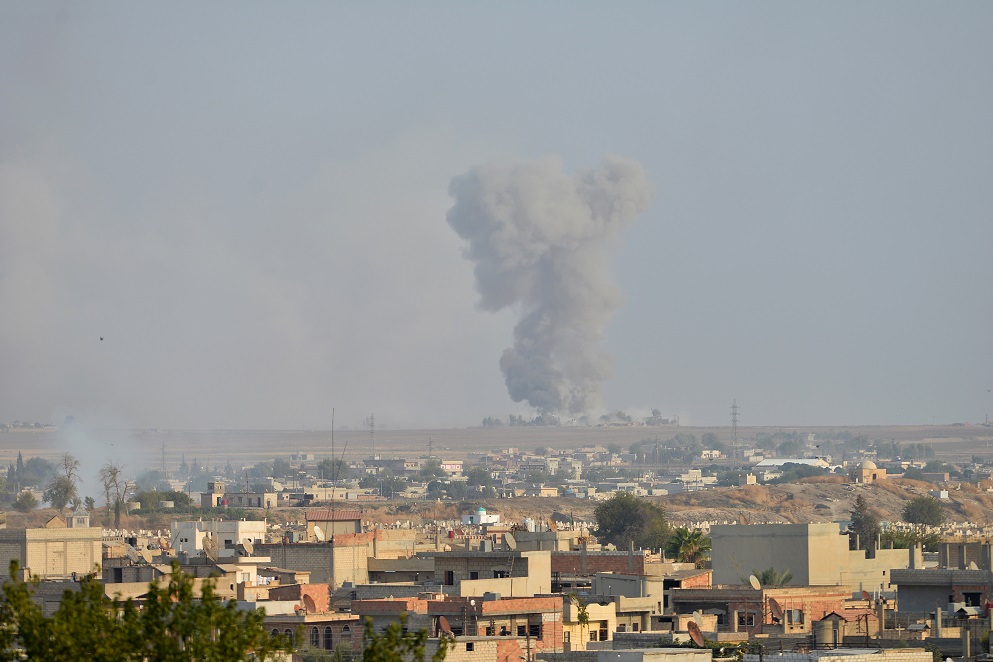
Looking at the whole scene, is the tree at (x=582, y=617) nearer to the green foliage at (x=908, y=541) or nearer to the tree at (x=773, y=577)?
the tree at (x=773, y=577)

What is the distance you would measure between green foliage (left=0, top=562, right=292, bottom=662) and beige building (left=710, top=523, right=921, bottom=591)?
27.2 m

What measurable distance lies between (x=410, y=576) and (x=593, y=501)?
8589 centimetres

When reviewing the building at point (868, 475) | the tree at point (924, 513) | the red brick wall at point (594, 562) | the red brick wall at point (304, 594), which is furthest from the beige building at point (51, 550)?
the building at point (868, 475)

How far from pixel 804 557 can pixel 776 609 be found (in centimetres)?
932

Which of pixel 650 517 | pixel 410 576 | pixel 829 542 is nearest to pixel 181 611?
pixel 410 576

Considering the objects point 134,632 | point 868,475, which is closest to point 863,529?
point 134,632

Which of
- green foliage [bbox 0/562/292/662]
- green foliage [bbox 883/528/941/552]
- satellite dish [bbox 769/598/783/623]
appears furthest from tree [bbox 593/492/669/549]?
green foliage [bbox 0/562/292/662]

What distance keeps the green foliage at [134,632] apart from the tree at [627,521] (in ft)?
182

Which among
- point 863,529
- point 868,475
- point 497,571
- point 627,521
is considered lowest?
point 627,521

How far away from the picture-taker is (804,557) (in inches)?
1663

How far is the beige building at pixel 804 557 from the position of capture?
138 ft

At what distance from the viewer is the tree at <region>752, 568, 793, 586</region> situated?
38.8 meters

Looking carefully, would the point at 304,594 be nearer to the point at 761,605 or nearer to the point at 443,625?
the point at 443,625

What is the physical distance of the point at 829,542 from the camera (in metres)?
42.8
